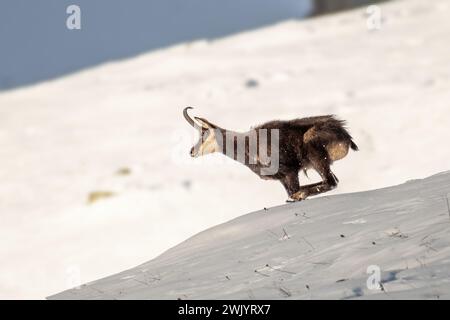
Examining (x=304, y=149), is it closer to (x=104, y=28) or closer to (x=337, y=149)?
(x=337, y=149)

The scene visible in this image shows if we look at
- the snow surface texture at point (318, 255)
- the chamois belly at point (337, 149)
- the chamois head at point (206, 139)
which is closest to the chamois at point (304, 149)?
the chamois belly at point (337, 149)

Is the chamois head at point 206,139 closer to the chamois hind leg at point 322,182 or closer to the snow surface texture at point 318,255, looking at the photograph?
the chamois hind leg at point 322,182

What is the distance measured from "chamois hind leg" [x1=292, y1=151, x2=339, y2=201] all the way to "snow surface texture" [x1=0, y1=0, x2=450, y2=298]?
7664 millimetres

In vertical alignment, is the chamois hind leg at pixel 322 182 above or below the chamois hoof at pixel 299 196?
above

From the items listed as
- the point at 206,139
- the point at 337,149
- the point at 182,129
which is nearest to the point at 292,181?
the point at 337,149

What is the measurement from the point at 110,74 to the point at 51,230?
1163 cm

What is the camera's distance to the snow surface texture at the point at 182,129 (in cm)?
2267

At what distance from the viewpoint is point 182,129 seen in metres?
28.9

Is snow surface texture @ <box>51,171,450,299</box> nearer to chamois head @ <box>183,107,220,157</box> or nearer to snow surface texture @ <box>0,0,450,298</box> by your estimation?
chamois head @ <box>183,107,220,157</box>

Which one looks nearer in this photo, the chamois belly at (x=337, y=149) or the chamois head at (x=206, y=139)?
the chamois belly at (x=337, y=149)

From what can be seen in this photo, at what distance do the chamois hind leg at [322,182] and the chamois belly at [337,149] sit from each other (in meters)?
0.10

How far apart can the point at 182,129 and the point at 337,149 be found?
697 inches

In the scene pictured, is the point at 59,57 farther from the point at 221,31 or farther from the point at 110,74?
the point at 221,31

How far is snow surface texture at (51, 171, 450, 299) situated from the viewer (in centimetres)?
757
